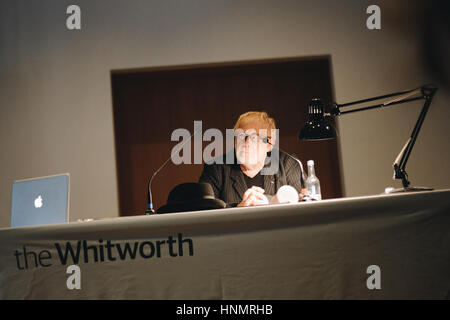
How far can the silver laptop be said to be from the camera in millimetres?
1918

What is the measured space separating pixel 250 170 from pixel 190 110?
1.18 meters

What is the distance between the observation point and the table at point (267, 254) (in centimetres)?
132

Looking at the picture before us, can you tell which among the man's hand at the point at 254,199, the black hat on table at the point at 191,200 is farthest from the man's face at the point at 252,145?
the black hat on table at the point at 191,200

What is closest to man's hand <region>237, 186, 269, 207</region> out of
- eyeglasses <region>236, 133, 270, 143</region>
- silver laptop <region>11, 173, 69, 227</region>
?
eyeglasses <region>236, 133, 270, 143</region>

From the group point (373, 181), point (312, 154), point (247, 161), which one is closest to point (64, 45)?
point (247, 161)

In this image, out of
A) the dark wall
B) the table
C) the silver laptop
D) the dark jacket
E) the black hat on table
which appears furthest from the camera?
the dark wall

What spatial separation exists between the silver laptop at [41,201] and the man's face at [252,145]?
957 mm

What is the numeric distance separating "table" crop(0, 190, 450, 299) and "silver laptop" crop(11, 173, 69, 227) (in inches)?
20.5

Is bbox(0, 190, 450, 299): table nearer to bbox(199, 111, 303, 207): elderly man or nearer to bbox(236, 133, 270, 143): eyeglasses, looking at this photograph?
bbox(199, 111, 303, 207): elderly man

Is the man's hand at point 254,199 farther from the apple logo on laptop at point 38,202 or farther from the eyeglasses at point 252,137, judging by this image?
the apple logo on laptop at point 38,202

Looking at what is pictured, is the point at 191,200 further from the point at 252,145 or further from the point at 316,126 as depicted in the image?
the point at 252,145

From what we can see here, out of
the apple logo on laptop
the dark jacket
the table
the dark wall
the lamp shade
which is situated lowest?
the table

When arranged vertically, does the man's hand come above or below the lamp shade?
below
